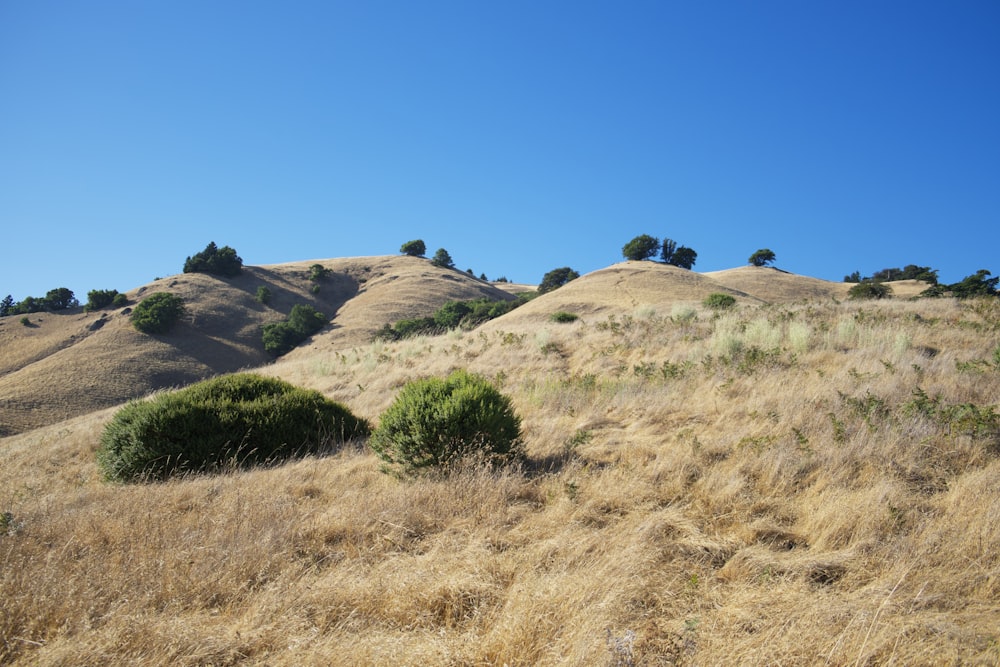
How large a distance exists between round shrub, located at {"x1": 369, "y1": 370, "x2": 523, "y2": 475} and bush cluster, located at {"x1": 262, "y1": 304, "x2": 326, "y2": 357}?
4396 centimetres

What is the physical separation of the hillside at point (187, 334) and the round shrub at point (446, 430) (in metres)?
34.4

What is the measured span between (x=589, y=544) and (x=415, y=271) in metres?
67.8

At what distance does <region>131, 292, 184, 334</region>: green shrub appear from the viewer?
144ft

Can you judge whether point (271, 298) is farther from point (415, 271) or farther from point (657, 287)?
point (657, 287)

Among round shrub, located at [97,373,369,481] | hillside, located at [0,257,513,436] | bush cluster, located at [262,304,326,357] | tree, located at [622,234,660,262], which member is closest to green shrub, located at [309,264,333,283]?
hillside, located at [0,257,513,436]

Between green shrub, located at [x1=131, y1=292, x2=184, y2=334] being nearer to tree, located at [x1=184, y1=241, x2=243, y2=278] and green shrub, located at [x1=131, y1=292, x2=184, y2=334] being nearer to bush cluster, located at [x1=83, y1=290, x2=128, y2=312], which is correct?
bush cluster, located at [x1=83, y1=290, x2=128, y2=312]

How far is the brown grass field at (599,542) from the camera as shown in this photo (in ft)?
8.58

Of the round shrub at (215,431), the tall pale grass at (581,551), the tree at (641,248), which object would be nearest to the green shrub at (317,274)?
the tree at (641,248)

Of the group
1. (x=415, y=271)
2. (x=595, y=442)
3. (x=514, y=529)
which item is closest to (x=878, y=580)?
(x=514, y=529)

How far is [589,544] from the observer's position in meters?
3.67

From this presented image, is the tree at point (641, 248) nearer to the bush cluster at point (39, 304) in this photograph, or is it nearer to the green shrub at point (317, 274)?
the green shrub at point (317, 274)

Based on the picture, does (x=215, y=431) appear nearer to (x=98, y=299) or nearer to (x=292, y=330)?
(x=292, y=330)

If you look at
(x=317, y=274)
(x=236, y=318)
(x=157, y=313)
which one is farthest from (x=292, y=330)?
(x=317, y=274)

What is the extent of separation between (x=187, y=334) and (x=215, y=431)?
4681 centimetres
